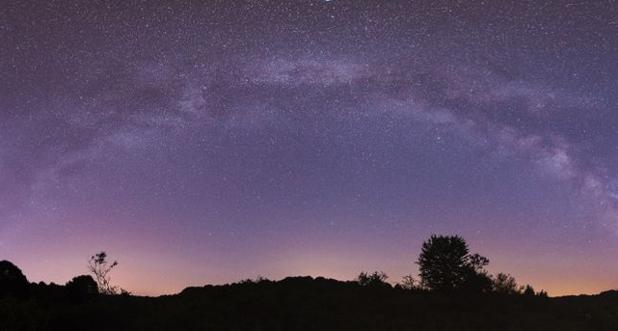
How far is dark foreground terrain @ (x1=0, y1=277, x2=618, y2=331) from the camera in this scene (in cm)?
2894

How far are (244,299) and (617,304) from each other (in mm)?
26449

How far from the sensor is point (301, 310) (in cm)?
3266

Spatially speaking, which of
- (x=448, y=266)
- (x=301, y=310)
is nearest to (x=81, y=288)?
(x=301, y=310)

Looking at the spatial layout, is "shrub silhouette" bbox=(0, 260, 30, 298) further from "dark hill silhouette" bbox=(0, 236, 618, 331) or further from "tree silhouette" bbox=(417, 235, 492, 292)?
"tree silhouette" bbox=(417, 235, 492, 292)

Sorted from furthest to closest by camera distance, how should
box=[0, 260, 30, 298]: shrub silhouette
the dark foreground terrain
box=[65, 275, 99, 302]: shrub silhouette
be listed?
box=[65, 275, 99, 302]: shrub silhouette < box=[0, 260, 30, 298]: shrub silhouette < the dark foreground terrain

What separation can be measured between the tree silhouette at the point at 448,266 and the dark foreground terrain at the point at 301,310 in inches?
201

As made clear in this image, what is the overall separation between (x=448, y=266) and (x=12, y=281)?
110ft

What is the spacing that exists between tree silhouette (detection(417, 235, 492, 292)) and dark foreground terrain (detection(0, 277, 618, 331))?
5.10 m

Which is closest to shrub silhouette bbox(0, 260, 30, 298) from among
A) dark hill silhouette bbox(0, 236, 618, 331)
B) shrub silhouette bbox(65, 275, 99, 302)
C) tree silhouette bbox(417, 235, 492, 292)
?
dark hill silhouette bbox(0, 236, 618, 331)

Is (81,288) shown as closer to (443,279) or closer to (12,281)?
(12,281)

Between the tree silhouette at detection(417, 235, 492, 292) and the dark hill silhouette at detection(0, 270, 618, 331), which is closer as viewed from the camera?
the dark hill silhouette at detection(0, 270, 618, 331)

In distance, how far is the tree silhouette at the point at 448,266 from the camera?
45344 millimetres

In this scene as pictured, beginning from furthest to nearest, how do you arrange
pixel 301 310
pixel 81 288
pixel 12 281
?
pixel 81 288, pixel 12 281, pixel 301 310

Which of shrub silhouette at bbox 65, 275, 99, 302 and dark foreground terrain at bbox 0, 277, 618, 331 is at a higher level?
shrub silhouette at bbox 65, 275, 99, 302
